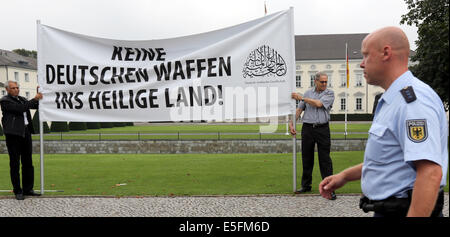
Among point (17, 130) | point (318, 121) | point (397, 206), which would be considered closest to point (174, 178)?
point (17, 130)

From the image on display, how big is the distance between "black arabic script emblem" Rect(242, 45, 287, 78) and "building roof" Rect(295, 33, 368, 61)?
258ft

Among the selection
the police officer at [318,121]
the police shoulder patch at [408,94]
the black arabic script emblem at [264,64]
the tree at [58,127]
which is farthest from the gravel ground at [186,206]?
the tree at [58,127]

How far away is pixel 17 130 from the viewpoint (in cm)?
755

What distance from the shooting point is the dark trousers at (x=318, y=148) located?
7.52 m

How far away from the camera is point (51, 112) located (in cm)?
788

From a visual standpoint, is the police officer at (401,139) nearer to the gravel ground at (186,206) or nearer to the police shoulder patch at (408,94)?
the police shoulder patch at (408,94)

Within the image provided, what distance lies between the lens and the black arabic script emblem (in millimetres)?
7484

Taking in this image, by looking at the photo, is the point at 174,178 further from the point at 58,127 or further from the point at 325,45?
the point at 325,45

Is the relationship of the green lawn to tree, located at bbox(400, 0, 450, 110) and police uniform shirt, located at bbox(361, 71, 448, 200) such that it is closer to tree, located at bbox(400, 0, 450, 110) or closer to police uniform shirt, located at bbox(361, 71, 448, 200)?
tree, located at bbox(400, 0, 450, 110)

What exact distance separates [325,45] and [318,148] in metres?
83.1

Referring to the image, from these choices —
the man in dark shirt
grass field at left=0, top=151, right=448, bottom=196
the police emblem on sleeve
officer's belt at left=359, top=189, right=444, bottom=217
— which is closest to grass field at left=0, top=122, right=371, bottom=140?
grass field at left=0, top=151, right=448, bottom=196
